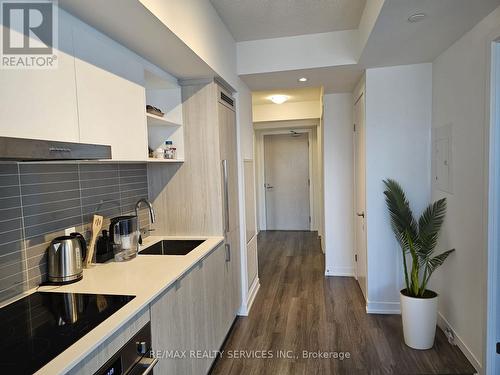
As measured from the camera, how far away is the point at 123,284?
1.52 meters

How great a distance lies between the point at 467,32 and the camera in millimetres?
2107

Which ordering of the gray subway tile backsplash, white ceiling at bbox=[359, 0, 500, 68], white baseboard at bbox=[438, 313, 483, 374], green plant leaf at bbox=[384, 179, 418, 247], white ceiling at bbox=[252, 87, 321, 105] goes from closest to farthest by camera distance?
the gray subway tile backsplash < white ceiling at bbox=[359, 0, 500, 68] < white baseboard at bbox=[438, 313, 483, 374] < green plant leaf at bbox=[384, 179, 418, 247] < white ceiling at bbox=[252, 87, 321, 105]

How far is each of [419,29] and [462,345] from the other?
226 centimetres

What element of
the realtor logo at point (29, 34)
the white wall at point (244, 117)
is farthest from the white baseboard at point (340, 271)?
the realtor logo at point (29, 34)

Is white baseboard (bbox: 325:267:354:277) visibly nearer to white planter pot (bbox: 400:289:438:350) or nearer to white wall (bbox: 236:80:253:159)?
white planter pot (bbox: 400:289:438:350)

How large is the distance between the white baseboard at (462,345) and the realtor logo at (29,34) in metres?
2.96

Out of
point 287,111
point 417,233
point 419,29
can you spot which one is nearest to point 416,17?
point 419,29

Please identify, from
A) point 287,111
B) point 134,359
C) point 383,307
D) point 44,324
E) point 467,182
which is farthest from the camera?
point 287,111

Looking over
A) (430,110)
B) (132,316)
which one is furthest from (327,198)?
(132,316)

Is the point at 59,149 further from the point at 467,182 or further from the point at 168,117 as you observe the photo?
the point at 467,182

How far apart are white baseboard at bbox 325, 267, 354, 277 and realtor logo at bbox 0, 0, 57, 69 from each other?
147 inches

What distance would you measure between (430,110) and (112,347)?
299 centimetres

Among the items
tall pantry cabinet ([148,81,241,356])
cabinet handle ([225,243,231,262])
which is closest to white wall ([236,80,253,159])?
tall pantry cabinet ([148,81,241,356])

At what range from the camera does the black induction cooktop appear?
37.2 inches
